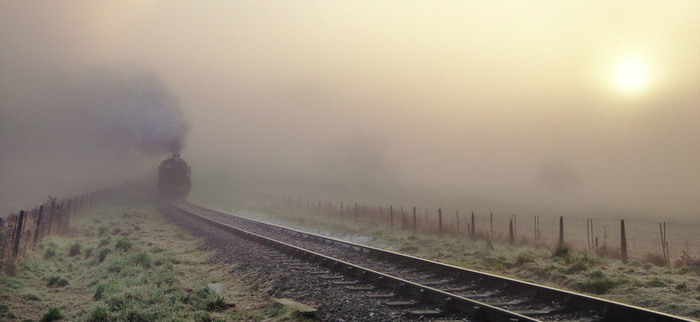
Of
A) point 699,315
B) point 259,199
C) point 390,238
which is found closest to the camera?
point 699,315

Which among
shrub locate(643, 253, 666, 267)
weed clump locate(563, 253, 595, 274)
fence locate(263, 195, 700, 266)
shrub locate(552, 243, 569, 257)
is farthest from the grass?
shrub locate(643, 253, 666, 267)

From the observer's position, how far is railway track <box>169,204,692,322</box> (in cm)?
722

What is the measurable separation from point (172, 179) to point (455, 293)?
43650 mm

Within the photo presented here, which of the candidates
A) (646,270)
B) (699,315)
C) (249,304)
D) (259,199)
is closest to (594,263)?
(646,270)

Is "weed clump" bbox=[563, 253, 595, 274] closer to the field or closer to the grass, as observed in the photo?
the field

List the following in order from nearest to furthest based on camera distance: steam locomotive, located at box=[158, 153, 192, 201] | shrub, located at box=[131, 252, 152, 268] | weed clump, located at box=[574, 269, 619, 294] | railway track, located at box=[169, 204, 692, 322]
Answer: railway track, located at box=[169, 204, 692, 322] → weed clump, located at box=[574, 269, 619, 294] → shrub, located at box=[131, 252, 152, 268] → steam locomotive, located at box=[158, 153, 192, 201]

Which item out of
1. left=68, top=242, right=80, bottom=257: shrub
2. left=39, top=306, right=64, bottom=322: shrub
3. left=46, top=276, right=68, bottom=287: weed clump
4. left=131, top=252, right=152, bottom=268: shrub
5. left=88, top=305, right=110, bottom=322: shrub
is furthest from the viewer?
left=68, top=242, right=80, bottom=257: shrub

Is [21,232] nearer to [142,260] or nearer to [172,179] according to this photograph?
[142,260]

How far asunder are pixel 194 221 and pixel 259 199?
35228 millimetres

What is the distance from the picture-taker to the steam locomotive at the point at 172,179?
47.2 m

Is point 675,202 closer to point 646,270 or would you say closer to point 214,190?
point 646,270

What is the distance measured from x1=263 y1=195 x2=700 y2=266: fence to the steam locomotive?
1552 cm

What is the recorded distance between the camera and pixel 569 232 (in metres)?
29.0

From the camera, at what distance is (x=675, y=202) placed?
50.8m
